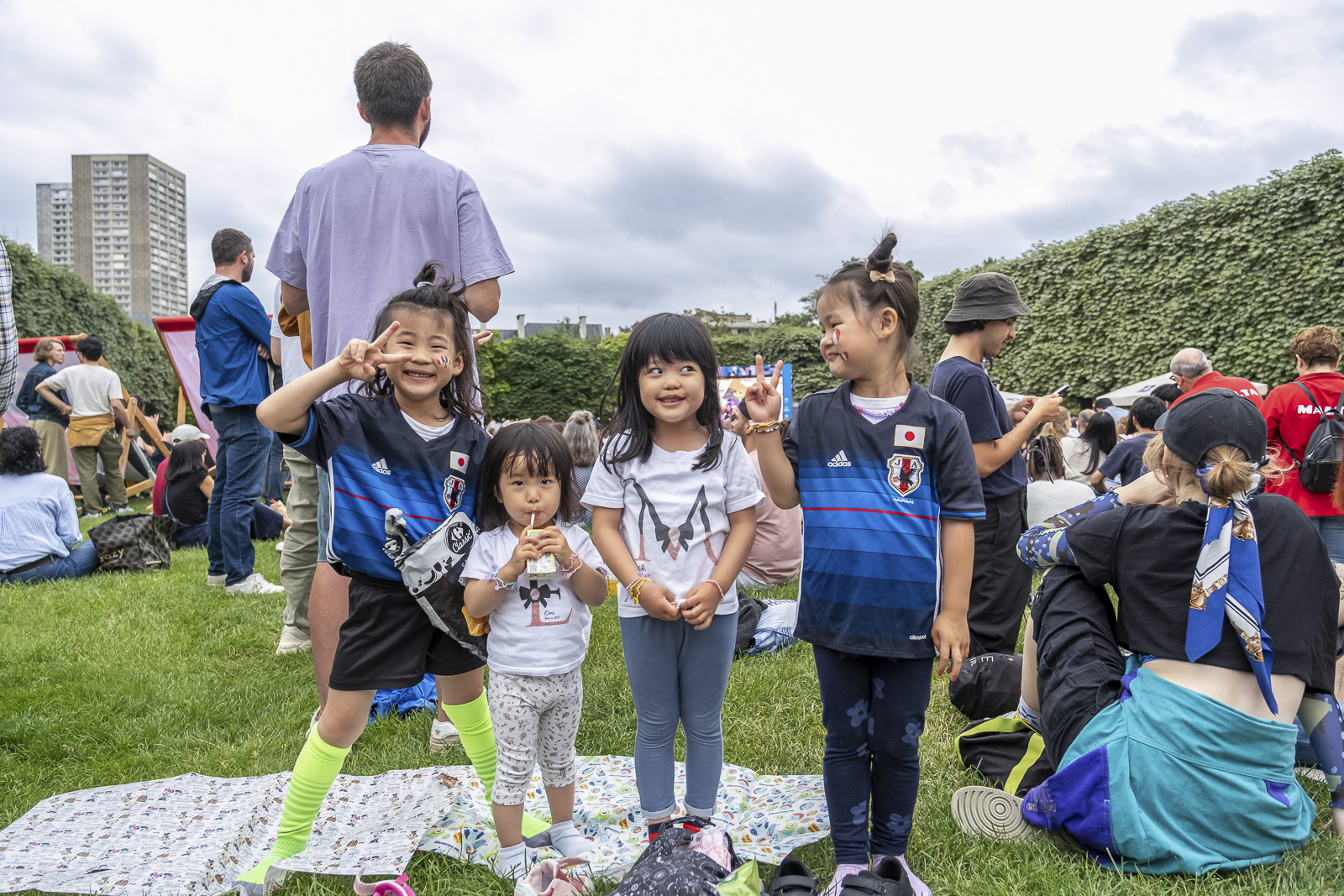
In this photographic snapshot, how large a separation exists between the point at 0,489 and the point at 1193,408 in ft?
25.6

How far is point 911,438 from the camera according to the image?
2178mm

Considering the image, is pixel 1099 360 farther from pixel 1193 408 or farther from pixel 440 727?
pixel 440 727

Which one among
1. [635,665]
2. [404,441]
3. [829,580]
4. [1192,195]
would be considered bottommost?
[635,665]

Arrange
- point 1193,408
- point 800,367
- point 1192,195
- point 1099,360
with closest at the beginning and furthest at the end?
point 1193,408
point 1192,195
point 1099,360
point 800,367

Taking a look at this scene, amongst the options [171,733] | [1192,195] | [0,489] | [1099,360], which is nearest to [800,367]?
[1099,360]

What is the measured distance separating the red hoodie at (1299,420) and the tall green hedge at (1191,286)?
5886 mm

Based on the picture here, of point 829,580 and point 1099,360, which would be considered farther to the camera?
point 1099,360

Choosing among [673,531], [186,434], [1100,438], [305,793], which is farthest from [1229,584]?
[186,434]

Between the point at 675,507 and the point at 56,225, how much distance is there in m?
73.7

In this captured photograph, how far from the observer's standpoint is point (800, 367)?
26.1 metres

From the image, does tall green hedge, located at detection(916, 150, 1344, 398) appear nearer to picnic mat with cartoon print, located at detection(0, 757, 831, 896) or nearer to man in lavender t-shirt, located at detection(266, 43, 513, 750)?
man in lavender t-shirt, located at detection(266, 43, 513, 750)

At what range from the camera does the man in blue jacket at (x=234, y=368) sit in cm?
515

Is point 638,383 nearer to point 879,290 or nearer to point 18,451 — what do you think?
point 879,290

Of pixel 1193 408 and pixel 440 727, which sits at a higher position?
pixel 1193 408
